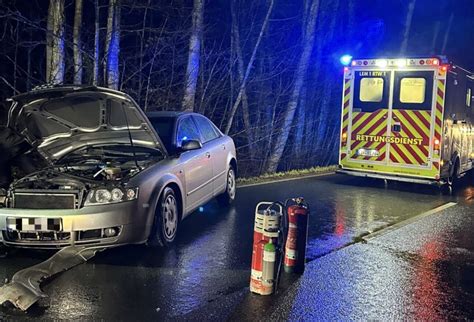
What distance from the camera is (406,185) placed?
12.6 m

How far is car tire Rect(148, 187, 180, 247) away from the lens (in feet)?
20.3

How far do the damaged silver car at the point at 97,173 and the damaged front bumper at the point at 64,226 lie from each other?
10 mm

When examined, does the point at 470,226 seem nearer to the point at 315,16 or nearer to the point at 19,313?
the point at 19,313

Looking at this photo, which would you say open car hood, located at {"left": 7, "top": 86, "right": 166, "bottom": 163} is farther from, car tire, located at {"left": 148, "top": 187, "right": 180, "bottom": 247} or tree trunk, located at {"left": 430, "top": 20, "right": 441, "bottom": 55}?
tree trunk, located at {"left": 430, "top": 20, "right": 441, "bottom": 55}

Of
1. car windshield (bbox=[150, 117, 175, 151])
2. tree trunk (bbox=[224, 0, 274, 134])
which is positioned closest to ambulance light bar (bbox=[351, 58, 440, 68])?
tree trunk (bbox=[224, 0, 274, 134])

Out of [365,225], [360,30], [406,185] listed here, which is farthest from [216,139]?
[360,30]

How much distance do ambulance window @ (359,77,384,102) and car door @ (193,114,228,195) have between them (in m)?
4.52

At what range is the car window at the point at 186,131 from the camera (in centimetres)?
734

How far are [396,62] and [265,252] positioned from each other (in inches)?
310

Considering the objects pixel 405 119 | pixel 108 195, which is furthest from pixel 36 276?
pixel 405 119

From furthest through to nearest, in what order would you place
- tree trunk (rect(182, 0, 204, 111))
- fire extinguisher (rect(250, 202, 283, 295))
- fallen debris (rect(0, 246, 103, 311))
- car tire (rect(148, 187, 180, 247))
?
1. tree trunk (rect(182, 0, 204, 111))
2. car tire (rect(148, 187, 180, 247))
3. fire extinguisher (rect(250, 202, 283, 295))
4. fallen debris (rect(0, 246, 103, 311))

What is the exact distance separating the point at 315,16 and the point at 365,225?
10398 mm

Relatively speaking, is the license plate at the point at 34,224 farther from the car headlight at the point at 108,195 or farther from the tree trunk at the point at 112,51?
the tree trunk at the point at 112,51

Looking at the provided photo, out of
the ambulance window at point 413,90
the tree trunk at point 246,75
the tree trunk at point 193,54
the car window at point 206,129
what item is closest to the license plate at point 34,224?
the car window at point 206,129
